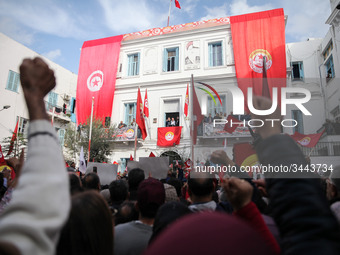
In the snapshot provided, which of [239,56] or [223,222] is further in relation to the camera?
[239,56]

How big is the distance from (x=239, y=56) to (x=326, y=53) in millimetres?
6175

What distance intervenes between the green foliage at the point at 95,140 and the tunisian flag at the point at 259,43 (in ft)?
32.1

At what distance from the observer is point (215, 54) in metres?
17.9

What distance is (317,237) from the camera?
0.73m

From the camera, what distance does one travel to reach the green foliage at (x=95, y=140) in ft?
54.2

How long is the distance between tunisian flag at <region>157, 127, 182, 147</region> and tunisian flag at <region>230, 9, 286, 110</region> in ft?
17.9

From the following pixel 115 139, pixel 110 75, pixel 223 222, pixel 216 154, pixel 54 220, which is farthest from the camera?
pixel 110 75

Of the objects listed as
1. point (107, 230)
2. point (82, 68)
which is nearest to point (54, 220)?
point (107, 230)

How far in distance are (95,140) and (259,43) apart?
12710mm

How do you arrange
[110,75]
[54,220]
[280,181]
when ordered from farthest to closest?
[110,75] → [280,181] → [54,220]

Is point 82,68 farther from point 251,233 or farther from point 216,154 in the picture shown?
point 251,233

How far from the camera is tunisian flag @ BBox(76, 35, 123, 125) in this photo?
62.2 feet

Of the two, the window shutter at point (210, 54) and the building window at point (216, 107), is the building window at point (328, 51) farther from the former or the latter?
the building window at point (216, 107)

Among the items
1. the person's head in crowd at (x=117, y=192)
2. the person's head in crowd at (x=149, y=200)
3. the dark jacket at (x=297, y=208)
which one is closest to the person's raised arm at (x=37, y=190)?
the dark jacket at (x=297, y=208)
